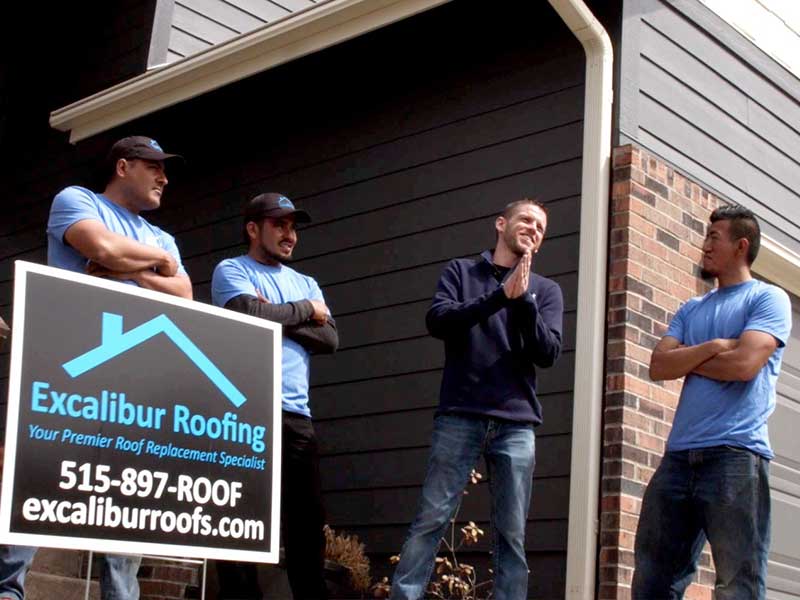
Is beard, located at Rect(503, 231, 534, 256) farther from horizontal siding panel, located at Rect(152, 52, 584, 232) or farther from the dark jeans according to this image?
horizontal siding panel, located at Rect(152, 52, 584, 232)

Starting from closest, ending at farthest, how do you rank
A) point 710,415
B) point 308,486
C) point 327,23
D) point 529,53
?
point 710,415 < point 308,486 < point 529,53 < point 327,23

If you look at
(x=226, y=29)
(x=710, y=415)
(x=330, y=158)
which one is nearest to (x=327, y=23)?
(x=330, y=158)

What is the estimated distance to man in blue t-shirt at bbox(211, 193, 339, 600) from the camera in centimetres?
504

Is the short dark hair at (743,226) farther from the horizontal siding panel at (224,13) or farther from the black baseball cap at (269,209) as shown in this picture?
the horizontal siding panel at (224,13)

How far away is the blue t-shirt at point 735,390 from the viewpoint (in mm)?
4477

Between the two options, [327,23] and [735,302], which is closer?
[735,302]

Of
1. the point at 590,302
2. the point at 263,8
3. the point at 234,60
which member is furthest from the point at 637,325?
the point at 263,8

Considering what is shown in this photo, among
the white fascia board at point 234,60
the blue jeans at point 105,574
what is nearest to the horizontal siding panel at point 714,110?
the white fascia board at point 234,60

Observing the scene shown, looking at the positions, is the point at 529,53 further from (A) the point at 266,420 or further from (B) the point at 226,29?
(B) the point at 226,29

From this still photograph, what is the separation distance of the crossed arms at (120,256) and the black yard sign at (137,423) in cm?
43

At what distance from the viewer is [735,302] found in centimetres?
473

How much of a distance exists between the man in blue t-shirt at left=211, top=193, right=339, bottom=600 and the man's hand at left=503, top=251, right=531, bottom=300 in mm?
909

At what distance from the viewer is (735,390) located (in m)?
4.57

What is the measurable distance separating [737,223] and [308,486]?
195cm
